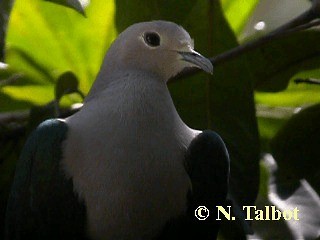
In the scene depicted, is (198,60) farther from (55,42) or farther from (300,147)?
(55,42)

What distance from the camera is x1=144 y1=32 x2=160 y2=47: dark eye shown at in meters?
1.52

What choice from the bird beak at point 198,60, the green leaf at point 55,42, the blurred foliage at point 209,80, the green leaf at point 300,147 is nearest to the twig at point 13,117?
the blurred foliage at point 209,80

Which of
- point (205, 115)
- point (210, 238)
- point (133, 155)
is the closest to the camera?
point (133, 155)

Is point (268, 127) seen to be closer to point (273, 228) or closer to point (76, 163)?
point (273, 228)

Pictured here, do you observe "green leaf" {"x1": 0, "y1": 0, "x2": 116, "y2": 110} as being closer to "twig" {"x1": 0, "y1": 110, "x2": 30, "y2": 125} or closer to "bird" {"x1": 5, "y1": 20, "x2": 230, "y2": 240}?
"twig" {"x1": 0, "y1": 110, "x2": 30, "y2": 125}

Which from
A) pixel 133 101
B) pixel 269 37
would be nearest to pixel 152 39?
pixel 133 101

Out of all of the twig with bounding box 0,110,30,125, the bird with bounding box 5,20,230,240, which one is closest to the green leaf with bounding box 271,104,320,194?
the bird with bounding box 5,20,230,240

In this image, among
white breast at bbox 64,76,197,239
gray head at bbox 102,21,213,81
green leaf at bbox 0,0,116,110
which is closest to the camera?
white breast at bbox 64,76,197,239

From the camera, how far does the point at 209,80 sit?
1.77 metres

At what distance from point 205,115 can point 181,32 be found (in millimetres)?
283

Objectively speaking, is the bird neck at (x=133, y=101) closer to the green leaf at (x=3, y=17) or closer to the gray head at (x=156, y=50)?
the gray head at (x=156, y=50)

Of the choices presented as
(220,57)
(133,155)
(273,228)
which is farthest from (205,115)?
(133,155)

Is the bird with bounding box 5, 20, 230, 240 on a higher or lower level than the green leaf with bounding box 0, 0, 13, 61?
lower

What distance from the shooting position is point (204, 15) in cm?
178
